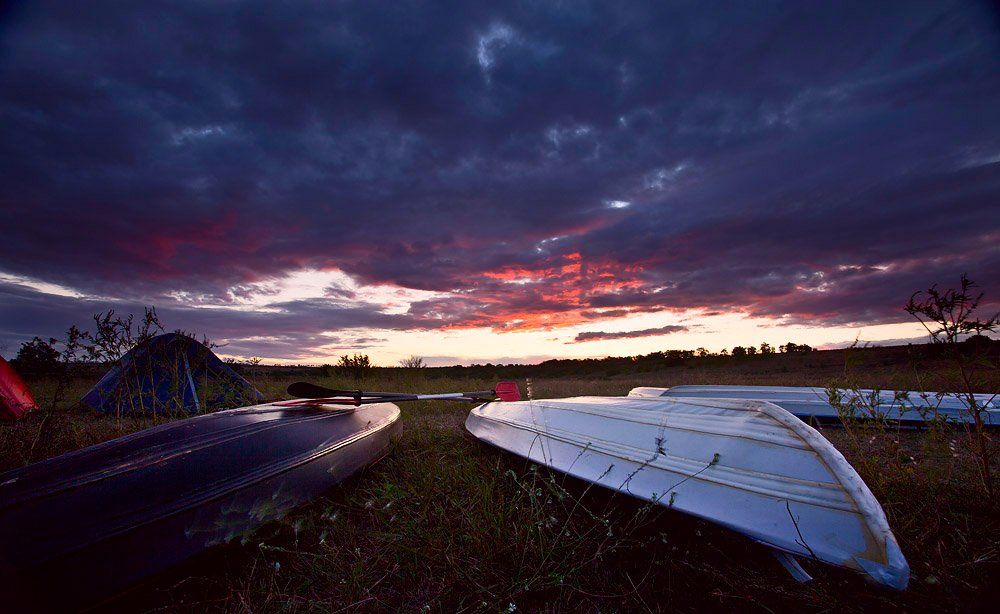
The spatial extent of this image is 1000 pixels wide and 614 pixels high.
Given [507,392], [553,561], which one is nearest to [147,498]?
[553,561]

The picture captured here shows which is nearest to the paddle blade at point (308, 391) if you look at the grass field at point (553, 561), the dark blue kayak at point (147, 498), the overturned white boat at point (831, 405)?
the dark blue kayak at point (147, 498)

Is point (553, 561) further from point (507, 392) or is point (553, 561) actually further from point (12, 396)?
point (12, 396)

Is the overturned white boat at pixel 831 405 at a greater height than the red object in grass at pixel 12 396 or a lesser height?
lesser

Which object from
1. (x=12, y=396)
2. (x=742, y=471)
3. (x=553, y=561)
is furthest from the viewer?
(x=12, y=396)

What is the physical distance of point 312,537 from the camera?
1.95m

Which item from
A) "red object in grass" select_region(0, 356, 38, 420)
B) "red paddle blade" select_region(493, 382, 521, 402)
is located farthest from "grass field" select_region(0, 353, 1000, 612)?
"red object in grass" select_region(0, 356, 38, 420)

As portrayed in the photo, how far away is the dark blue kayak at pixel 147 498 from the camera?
4.33 ft

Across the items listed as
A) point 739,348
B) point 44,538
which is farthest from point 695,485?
point 739,348

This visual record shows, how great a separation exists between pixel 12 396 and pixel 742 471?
8673 millimetres

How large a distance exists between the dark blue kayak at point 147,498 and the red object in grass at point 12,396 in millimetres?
5126

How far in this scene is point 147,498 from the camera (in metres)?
1.60

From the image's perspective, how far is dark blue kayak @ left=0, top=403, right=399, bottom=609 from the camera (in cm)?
132

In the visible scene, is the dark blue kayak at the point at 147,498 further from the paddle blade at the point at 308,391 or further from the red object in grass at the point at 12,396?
the red object in grass at the point at 12,396

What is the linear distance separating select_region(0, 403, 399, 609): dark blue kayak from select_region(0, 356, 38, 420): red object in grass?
5.13m
